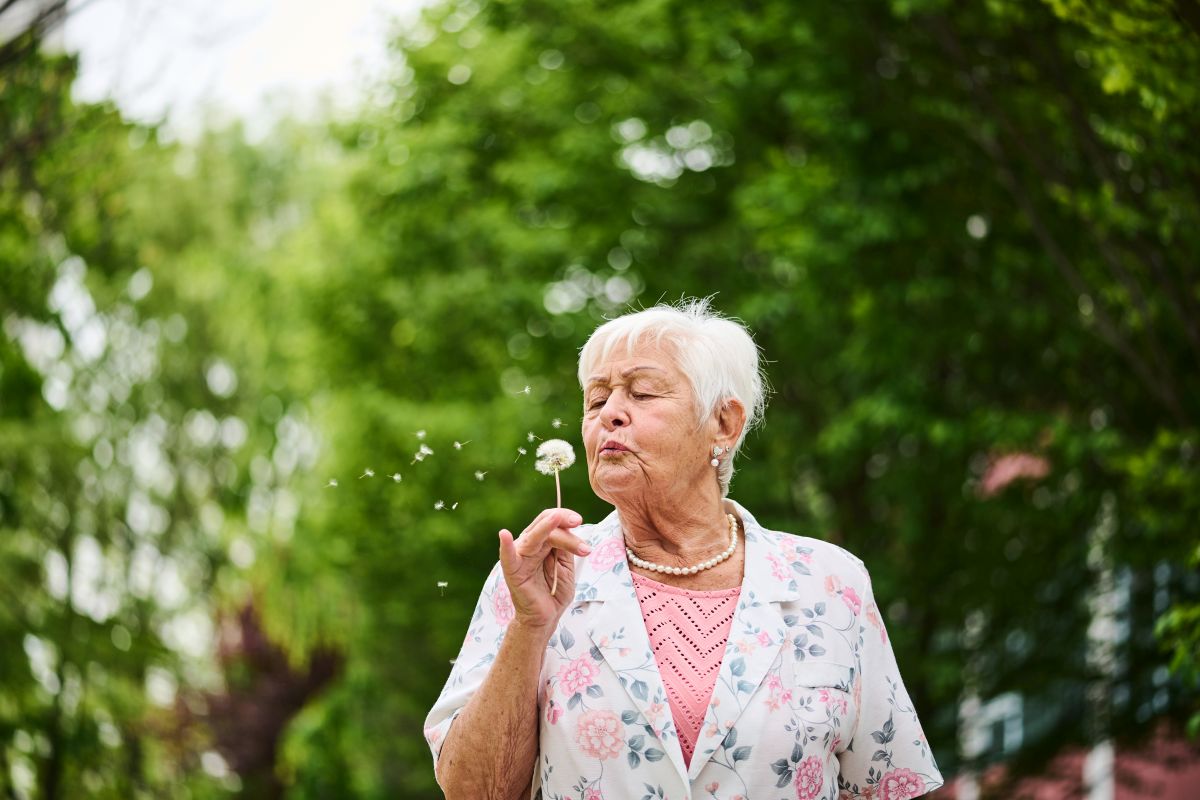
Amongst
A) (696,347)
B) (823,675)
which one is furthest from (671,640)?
(696,347)

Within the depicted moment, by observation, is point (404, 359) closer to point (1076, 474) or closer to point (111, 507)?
point (111, 507)

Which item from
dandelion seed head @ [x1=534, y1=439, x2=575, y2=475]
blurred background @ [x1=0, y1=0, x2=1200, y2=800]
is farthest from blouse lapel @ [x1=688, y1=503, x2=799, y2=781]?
blurred background @ [x1=0, y1=0, x2=1200, y2=800]

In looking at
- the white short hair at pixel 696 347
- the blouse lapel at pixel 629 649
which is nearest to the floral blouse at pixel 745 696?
the blouse lapel at pixel 629 649

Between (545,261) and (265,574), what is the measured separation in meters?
5.33

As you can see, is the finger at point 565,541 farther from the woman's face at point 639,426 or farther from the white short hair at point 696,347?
the white short hair at point 696,347

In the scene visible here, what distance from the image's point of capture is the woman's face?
2770 millimetres

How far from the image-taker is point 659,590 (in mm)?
2809

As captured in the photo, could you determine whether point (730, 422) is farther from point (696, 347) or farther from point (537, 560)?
point (537, 560)

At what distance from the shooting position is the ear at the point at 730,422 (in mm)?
2930

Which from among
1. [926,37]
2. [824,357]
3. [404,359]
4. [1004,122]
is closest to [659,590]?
[1004,122]

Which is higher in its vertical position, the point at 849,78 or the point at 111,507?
the point at 849,78

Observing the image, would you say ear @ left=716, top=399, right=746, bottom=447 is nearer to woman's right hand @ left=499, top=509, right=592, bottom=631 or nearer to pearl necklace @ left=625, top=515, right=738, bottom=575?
pearl necklace @ left=625, top=515, right=738, bottom=575

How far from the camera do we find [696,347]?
284cm

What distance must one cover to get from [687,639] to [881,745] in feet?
1.43
